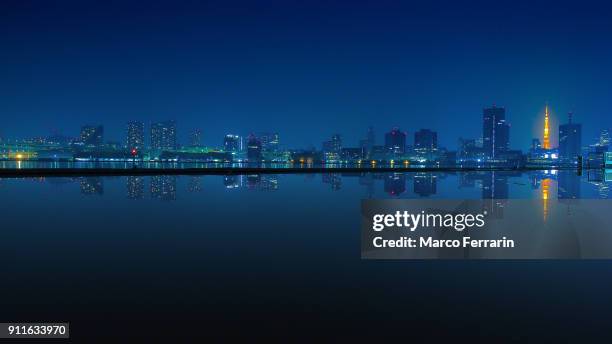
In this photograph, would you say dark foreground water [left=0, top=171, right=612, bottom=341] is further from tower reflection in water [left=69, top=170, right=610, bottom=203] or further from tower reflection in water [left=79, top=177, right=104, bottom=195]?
tower reflection in water [left=79, top=177, right=104, bottom=195]

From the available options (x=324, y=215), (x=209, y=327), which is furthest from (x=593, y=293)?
(x=324, y=215)

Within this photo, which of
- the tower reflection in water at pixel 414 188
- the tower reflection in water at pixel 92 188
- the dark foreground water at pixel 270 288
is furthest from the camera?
the tower reflection in water at pixel 92 188

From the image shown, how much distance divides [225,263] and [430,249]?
3.60m

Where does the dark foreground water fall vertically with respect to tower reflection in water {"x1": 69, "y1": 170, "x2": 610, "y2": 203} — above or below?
below

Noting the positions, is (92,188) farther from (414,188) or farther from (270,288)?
(270,288)

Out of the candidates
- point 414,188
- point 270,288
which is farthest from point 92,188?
point 270,288

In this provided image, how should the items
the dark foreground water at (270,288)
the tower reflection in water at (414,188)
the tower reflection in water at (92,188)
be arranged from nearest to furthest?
the dark foreground water at (270,288)
the tower reflection in water at (414,188)
the tower reflection in water at (92,188)

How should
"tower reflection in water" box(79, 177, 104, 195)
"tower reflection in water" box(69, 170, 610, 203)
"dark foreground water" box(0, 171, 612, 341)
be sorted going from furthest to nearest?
"tower reflection in water" box(79, 177, 104, 195) < "tower reflection in water" box(69, 170, 610, 203) < "dark foreground water" box(0, 171, 612, 341)

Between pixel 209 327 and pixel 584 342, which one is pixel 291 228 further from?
pixel 584 342

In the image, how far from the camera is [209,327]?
15.0ft

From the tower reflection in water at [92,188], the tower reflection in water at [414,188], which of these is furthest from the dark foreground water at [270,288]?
the tower reflection in water at [92,188]

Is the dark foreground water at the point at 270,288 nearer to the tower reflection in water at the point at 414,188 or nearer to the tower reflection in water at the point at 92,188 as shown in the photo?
the tower reflection in water at the point at 414,188

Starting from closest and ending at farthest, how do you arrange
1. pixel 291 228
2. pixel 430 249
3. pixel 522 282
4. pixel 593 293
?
pixel 593 293 < pixel 522 282 < pixel 430 249 < pixel 291 228

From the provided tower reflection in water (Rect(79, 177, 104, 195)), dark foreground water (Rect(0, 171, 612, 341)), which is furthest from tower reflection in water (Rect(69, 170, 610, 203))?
dark foreground water (Rect(0, 171, 612, 341))
